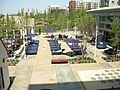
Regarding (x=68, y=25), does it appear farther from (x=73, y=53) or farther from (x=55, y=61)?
(x=55, y=61)

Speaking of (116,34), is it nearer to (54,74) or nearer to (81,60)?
(81,60)

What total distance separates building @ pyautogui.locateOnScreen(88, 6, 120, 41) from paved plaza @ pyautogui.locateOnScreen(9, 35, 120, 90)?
20.2 meters

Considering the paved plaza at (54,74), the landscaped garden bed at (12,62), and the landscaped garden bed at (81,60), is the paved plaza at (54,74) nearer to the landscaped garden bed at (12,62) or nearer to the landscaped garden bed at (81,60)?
the landscaped garden bed at (12,62)

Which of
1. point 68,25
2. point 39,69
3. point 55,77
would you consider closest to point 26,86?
point 55,77

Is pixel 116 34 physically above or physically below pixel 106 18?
below

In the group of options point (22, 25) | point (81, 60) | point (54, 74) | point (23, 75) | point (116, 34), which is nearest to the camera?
point (23, 75)

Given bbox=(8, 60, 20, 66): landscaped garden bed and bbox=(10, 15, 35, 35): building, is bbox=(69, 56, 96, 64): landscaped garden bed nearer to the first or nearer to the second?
bbox=(8, 60, 20, 66): landscaped garden bed

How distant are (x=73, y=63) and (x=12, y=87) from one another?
14135 millimetres

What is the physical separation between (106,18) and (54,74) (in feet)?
126

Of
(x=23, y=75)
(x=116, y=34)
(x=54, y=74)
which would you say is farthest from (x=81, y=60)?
(x=23, y=75)

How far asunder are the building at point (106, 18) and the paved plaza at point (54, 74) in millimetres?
20162

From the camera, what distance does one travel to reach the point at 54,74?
33.8m

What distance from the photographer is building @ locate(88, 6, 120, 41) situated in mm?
60625

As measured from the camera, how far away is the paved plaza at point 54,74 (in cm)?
2908
